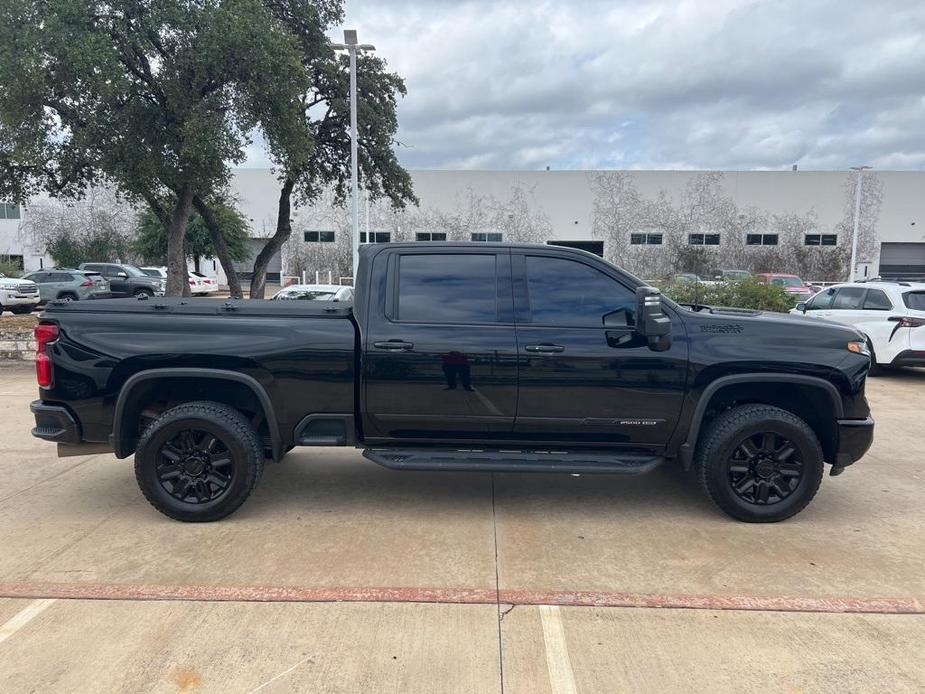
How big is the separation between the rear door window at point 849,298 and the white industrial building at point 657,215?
94.8 feet

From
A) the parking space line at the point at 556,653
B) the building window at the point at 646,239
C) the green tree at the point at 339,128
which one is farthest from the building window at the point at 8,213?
the parking space line at the point at 556,653

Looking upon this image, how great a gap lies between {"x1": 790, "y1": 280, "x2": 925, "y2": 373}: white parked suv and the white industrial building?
96.4 ft

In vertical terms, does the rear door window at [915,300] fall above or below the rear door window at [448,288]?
below

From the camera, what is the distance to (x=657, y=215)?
132ft

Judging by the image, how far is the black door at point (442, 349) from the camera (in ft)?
14.2

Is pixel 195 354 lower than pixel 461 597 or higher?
higher

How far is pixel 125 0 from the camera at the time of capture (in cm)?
1333

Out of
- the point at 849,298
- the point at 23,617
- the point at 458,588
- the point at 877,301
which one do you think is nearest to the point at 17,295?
the point at 23,617

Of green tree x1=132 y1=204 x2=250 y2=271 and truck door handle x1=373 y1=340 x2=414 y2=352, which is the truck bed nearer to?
truck door handle x1=373 y1=340 x2=414 y2=352

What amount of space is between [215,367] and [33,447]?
3385 millimetres

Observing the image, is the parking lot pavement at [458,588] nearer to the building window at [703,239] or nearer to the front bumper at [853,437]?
the front bumper at [853,437]

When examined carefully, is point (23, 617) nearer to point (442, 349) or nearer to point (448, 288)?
point (442, 349)

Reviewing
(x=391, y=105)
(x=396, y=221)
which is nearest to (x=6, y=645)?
(x=391, y=105)

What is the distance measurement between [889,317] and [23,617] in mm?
11391
